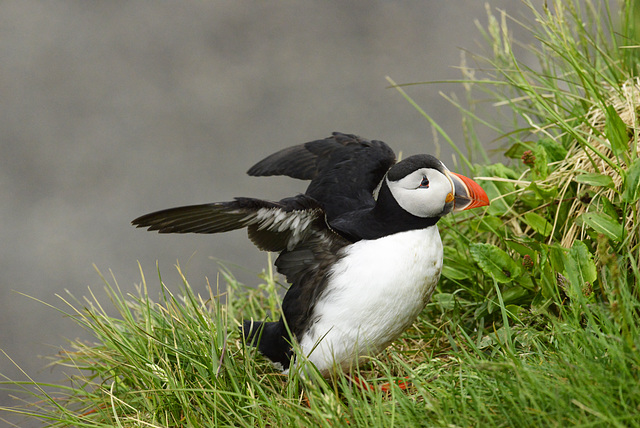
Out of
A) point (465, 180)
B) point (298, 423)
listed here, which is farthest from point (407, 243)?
point (298, 423)

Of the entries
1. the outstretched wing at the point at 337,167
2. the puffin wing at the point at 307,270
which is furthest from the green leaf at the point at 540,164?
the puffin wing at the point at 307,270

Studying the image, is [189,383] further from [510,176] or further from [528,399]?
[510,176]

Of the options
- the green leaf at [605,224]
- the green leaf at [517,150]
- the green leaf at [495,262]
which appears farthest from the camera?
the green leaf at [517,150]

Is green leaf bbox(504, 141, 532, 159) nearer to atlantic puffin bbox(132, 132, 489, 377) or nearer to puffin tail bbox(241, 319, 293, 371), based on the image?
atlantic puffin bbox(132, 132, 489, 377)

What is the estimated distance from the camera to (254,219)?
245 centimetres

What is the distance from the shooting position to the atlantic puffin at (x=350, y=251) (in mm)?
2447

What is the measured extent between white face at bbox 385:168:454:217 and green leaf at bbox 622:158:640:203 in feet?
2.38

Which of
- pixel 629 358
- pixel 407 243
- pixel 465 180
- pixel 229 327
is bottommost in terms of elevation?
pixel 229 327

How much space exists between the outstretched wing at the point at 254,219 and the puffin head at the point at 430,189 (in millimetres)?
333

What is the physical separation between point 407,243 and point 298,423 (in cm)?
77

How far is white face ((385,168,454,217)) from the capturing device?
8.04ft

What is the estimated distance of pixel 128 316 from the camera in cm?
296

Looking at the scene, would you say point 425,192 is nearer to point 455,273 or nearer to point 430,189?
point 430,189

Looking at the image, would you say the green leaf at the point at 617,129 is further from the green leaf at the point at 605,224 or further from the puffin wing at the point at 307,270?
the puffin wing at the point at 307,270
